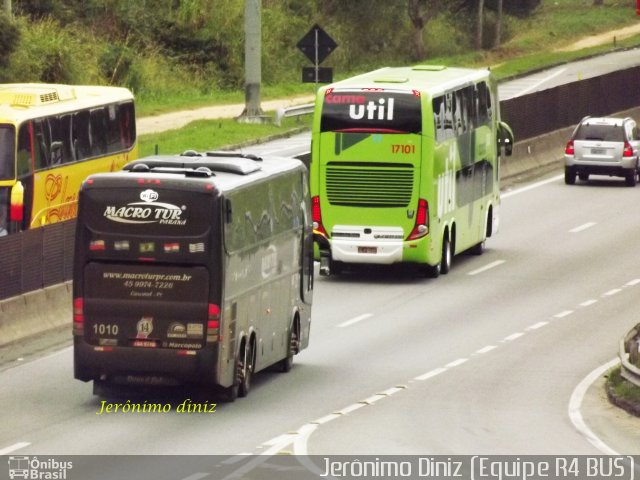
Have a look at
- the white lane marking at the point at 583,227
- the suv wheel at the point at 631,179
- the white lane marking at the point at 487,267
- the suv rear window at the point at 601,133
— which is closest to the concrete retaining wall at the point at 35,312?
the white lane marking at the point at 487,267

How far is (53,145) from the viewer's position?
3569cm

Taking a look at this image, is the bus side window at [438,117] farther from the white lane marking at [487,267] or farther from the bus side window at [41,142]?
the bus side window at [41,142]

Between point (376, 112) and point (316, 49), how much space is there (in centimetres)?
1524

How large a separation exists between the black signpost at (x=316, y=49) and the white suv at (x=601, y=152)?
6.61 meters

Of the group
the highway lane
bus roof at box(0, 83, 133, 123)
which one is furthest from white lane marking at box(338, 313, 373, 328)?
bus roof at box(0, 83, 133, 123)

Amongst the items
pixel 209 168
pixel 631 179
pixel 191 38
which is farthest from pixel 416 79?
pixel 191 38

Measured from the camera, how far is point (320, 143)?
1320 inches

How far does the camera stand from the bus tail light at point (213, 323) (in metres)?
21.2

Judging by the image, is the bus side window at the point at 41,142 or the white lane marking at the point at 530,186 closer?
the bus side window at the point at 41,142

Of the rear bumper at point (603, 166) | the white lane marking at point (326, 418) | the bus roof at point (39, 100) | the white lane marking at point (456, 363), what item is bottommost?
the rear bumper at point (603, 166)

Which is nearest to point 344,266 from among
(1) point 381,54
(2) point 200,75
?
(2) point 200,75

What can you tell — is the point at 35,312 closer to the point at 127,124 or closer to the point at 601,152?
the point at 127,124

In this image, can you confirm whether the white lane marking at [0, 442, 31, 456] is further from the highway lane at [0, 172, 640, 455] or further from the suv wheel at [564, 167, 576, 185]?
the suv wheel at [564, 167, 576, 185]

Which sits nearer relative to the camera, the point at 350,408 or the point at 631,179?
the point at 350,408
